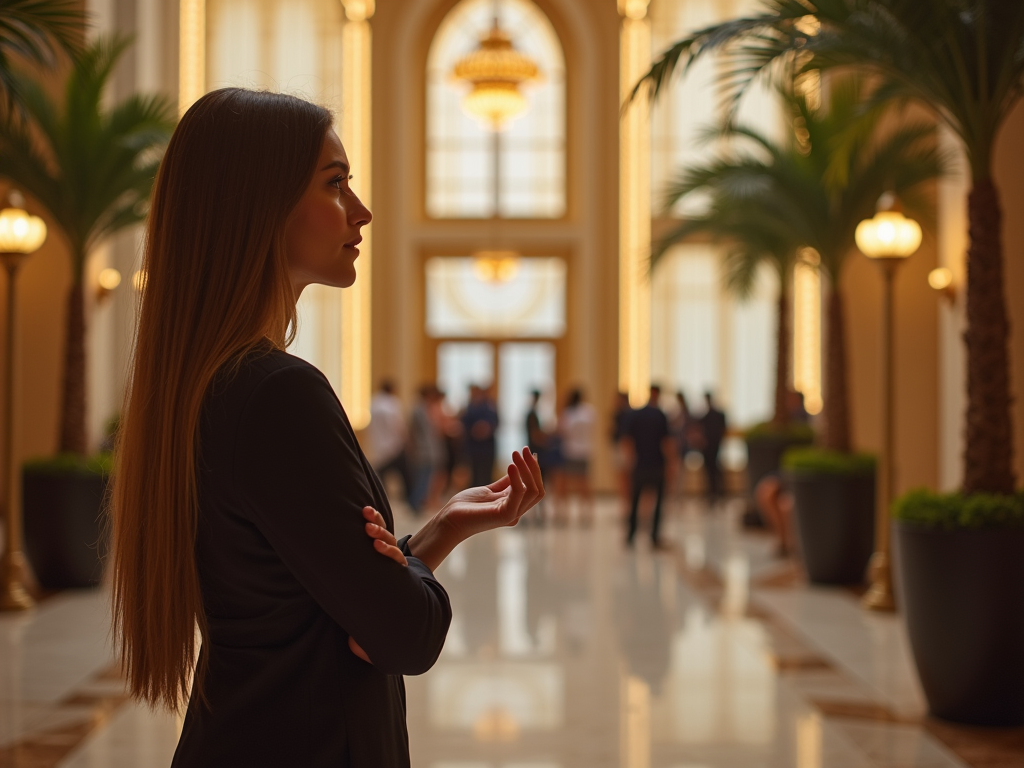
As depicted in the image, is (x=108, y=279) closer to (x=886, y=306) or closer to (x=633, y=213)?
(x=886, y=306)

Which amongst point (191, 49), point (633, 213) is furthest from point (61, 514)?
point (633, 213)

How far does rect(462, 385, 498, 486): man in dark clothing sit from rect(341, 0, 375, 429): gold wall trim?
4526 millimetres

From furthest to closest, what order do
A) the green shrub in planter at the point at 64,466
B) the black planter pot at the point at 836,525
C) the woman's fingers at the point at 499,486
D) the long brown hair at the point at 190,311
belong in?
the black planter pot at the point at 836,525
the green shrub in planter at the point at 64,466
the woman's fingers at the point at 499,486
the long brown hair at the point at 190,311

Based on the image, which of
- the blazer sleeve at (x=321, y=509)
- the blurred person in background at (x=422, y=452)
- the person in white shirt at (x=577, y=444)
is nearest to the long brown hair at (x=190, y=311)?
the blazer sleeve at (x=321, y=509)

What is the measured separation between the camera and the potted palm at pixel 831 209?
938 centimetres

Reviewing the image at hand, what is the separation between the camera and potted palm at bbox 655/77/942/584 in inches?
369

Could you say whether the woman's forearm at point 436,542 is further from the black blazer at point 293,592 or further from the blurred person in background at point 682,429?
the blurred person in background at point 682,429

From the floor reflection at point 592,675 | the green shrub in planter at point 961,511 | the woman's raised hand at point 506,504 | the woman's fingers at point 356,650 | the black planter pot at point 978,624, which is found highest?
the woman's raised hand at point 506,504

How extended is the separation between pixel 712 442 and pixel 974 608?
425 inches

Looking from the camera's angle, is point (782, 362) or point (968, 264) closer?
point (968, 264)

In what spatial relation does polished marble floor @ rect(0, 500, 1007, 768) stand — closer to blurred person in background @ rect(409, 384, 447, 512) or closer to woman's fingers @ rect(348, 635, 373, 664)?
woman's fingers @ rect(348, 635, 373, 664)

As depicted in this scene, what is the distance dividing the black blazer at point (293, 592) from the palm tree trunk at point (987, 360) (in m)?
4.77

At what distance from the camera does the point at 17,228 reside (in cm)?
828

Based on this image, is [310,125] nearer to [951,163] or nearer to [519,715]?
[519,715]
